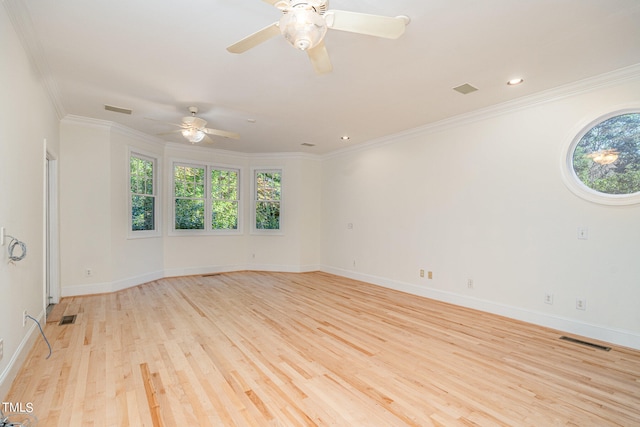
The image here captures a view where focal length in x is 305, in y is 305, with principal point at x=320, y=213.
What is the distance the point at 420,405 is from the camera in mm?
2059

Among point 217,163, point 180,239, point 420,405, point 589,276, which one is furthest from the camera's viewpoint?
point 217,163

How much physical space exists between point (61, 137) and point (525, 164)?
21.3 ft

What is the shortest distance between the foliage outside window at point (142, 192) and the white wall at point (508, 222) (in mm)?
4161

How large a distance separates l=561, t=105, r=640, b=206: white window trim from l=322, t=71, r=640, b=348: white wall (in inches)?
1.9

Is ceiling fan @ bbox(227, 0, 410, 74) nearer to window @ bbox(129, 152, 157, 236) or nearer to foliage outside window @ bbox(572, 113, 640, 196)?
foliage outside window @ bbox(572, 113, 640, 196)

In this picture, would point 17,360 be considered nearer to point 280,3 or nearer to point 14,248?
point 14,248

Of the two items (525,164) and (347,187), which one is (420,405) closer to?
(525,164)

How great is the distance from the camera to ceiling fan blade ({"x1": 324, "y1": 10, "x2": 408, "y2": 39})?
5.77 feet

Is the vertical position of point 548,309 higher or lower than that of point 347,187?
lower

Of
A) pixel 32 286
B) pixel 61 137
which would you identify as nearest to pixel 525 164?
pixel 32 286

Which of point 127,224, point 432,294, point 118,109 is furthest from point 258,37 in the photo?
point 127,224

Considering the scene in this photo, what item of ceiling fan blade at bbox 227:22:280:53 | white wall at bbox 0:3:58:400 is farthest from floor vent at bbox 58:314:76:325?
ceiling fan blade at bbox 227:22:280:53

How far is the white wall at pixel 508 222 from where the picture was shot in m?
3.15

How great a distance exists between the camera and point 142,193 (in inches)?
221
